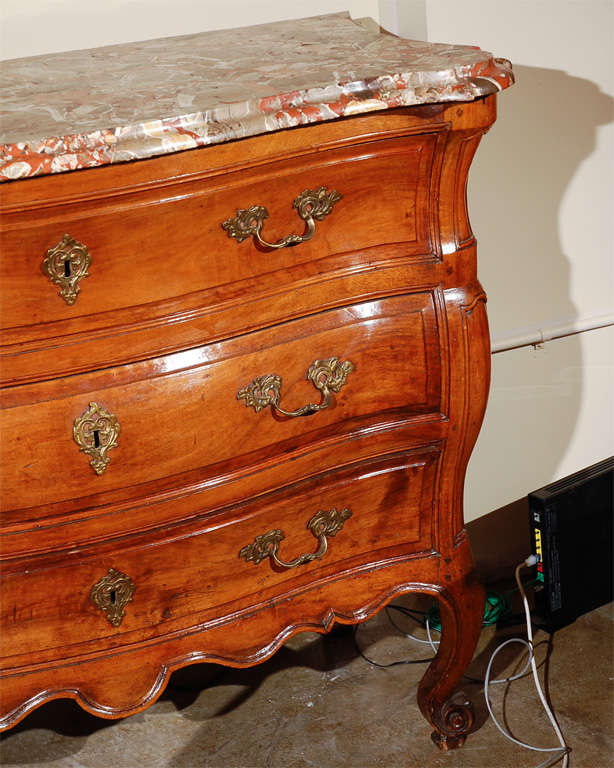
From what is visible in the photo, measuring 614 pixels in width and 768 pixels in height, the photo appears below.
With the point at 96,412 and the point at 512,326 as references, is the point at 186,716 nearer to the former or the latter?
the point at 96,412

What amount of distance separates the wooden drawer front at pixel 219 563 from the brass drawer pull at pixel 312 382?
11 centimetres

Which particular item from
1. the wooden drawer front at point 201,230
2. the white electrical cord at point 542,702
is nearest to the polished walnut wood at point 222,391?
the wooden drawer front at point 201,230

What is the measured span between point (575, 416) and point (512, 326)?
10.3 inches

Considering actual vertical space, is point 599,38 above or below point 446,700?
above

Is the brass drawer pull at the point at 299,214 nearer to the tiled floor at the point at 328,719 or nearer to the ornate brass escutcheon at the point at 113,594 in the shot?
the ornate brass escutcheon at the point at 113,594

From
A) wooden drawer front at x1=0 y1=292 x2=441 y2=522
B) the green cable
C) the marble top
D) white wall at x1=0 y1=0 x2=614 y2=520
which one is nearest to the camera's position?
the marble top

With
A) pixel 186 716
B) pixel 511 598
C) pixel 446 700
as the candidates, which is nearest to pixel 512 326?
pixel 511 598

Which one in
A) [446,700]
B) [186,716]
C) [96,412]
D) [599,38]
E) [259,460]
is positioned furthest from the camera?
[599,38]

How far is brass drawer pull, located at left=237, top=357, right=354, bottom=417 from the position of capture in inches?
41.6

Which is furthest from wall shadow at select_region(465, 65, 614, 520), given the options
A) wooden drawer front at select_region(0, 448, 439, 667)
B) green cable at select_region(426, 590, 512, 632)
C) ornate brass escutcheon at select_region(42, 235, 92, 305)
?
ornate brass escutcheon at select_region(42, 235, 92, 305)

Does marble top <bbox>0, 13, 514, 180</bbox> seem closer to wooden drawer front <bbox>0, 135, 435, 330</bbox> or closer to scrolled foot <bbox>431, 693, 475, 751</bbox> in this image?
wooden drawer front <bbox>0, 135, 435, 330</bbox>

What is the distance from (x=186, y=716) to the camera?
1.52 metres

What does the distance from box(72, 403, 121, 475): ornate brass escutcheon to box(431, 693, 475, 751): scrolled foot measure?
721mm

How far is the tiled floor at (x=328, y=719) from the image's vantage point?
141 centimetres
